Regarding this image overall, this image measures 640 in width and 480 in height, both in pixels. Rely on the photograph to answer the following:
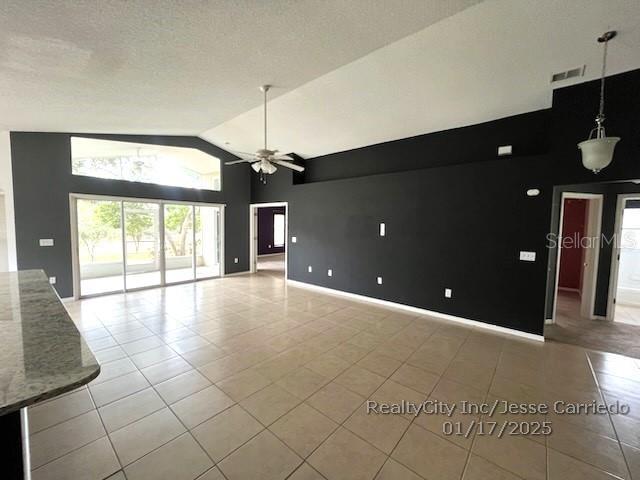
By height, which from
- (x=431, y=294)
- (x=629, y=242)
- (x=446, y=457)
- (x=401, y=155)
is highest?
(x=401, y=155)

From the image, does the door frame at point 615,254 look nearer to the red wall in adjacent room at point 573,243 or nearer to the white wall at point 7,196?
the red wall in adjacent room at point 573,243

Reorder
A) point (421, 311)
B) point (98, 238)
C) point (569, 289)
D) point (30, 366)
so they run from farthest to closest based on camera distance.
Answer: point (569, 289)
point (98, 238)
point (421, 311)
point (30, 366)

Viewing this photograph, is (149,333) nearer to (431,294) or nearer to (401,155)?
(431,294)

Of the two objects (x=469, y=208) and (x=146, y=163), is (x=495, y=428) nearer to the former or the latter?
(x=469, y=208)

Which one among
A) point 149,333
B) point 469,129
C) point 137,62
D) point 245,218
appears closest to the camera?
point 137,62

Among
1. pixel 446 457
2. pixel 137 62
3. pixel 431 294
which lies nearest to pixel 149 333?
pixel 137 62

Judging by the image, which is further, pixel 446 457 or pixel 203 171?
pixel 203 171

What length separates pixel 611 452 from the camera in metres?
1.82

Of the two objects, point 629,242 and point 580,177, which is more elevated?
point 580,177

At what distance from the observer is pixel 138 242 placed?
5.85 meters

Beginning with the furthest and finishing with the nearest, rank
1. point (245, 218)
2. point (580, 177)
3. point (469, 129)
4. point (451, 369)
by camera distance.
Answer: point (245, 218) → point (469, 129) → point (580, 177) → point (451, 369)

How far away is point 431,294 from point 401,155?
104 inches

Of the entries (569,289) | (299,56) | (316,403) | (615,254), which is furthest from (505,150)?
(569,289)

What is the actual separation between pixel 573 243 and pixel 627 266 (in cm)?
98
